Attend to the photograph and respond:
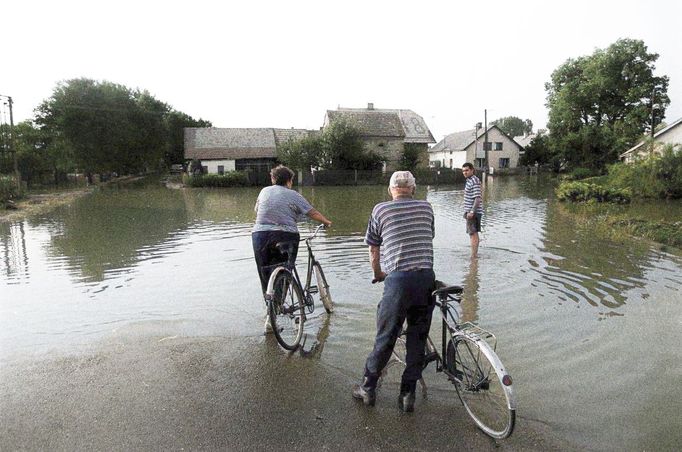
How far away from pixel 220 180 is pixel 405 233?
1615 inches

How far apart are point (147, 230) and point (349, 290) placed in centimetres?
998

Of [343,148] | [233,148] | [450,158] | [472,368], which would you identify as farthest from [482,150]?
[472,368]

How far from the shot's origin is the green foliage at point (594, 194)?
2309 centimetres

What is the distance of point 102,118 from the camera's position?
5031cm

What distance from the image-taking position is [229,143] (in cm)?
5469

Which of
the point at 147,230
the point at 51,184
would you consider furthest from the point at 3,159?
the point at 147,230

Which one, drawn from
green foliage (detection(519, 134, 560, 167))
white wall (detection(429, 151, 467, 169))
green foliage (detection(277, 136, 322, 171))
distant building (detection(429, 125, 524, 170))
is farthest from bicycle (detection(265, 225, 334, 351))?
green foliage (detection(519, 134, 560, 167))

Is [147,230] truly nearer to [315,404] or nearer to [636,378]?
[315,404]

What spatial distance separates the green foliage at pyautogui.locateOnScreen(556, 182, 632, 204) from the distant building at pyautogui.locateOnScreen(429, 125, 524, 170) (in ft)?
141

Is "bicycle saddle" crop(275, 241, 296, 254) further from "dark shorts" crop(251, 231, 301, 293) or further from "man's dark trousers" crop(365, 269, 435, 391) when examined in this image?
"man's dark trousers" crop(365, 269, 435, 391)

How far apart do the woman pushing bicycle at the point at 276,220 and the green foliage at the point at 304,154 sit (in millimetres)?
40873

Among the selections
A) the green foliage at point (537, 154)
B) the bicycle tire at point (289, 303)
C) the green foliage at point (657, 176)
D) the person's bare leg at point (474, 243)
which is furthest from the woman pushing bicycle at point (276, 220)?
the green foliage at point (537, 154)

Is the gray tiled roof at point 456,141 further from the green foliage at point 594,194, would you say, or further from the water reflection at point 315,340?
the water reflection at point 315,340

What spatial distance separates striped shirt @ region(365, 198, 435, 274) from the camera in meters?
3.85
